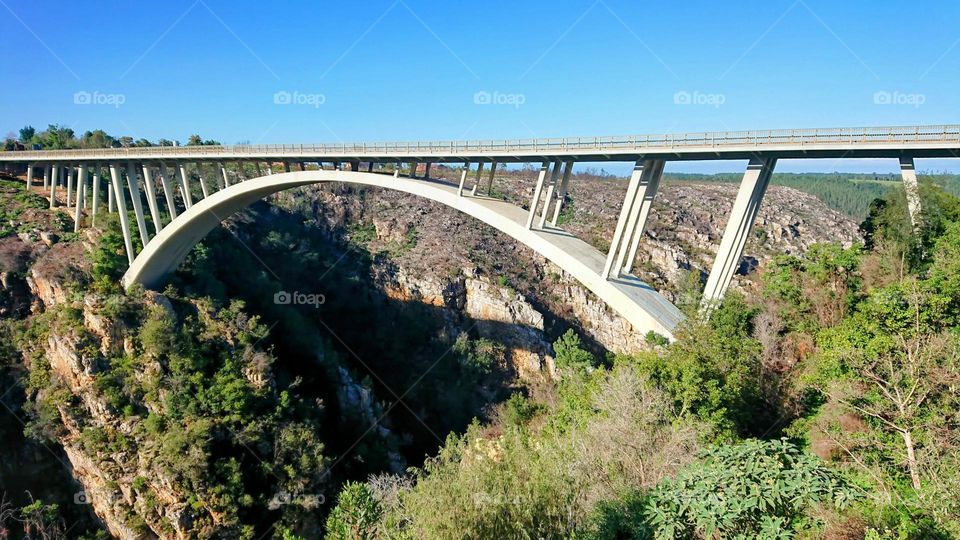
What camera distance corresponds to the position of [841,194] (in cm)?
7969

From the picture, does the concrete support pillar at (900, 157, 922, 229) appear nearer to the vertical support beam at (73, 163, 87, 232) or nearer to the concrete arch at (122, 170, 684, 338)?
the concrete arch at (122, 170, 684, 338)

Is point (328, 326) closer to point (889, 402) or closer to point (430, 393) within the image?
point (430, 393)

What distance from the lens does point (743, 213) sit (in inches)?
534

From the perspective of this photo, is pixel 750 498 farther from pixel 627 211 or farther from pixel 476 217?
pixel 476 217

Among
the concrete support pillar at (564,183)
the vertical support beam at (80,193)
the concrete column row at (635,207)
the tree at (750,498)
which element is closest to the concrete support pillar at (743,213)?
the concrete column row at (635,207)

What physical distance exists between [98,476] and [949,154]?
2873 cm

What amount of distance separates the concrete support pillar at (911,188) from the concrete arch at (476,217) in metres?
6.42

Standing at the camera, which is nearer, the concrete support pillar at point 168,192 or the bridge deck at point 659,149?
the bridge deck at point 659,149

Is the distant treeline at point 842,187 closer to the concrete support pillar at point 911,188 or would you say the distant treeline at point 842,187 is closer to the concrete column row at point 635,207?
the concrete support pillar at point 911,188

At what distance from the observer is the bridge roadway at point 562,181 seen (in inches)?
507

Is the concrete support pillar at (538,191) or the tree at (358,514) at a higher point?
the concrete support pillar at (538,191)

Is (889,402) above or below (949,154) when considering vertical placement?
below

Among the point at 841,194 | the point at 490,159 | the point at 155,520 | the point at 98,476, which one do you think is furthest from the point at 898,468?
the point at 841,194

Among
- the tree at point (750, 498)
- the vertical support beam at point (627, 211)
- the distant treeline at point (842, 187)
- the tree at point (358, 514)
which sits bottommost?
the tree at point (358, 514)
